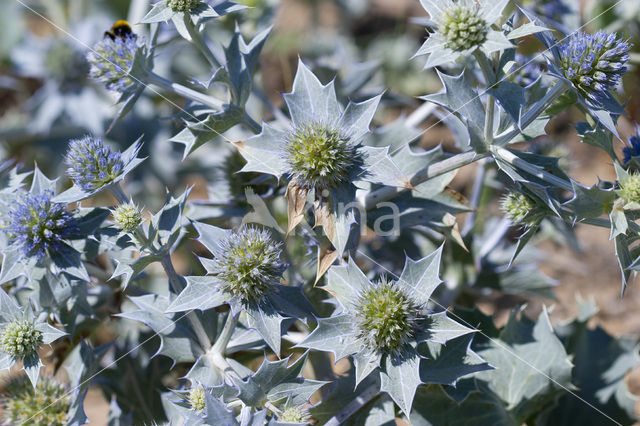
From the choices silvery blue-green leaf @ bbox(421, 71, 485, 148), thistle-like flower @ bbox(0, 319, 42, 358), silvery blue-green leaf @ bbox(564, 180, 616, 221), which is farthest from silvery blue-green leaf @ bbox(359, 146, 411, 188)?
thistle-like flower @ bbox(0, 319, 42, 358)

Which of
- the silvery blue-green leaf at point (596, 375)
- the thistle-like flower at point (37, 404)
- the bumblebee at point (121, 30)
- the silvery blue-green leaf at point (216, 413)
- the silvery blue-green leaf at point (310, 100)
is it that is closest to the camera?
the silvery blue-green leaf at point (216, 413)

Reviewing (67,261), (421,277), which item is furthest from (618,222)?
(67,261)

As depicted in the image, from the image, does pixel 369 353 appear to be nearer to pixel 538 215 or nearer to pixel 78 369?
pixel 538 215

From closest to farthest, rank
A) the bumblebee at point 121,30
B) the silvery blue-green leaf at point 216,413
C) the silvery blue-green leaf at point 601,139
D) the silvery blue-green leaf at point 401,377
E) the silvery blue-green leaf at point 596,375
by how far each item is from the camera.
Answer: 1. the silvery blue-green leaf at point 216,413
2. the silvery blue-green leaf at point 401,377
3. the silvery blue-green leaf at point 601,139
4. the bumblebee at point 121,30
5. the silvery blue-green leaf at point 596,375

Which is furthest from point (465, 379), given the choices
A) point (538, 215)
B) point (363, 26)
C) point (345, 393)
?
point (363, 26)

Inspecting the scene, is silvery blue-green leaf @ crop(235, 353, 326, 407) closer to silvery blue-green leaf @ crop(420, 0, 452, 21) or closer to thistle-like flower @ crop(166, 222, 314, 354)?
thistle-like flower @ crop(166, 222, 314, 354)

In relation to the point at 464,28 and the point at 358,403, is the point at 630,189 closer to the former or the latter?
the point at 464,28

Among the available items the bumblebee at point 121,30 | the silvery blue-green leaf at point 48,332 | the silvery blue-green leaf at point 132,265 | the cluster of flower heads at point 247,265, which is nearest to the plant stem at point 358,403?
the cluster of flower heads at point 247,265

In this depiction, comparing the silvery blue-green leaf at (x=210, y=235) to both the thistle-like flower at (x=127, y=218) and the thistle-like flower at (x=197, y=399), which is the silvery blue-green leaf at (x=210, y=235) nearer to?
the thistle-like flower at (x=127, y=218)
